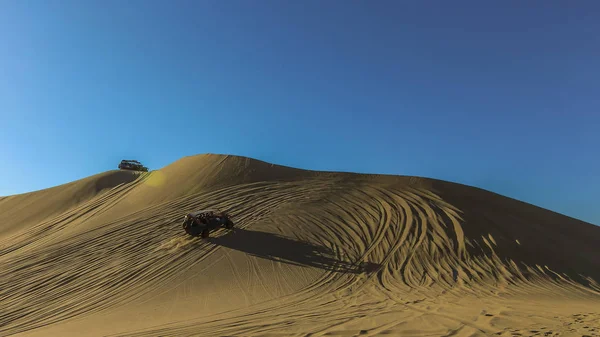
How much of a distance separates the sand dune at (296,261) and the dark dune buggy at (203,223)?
361 millimetres

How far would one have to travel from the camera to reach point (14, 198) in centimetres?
2497

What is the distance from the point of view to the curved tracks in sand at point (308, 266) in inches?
307

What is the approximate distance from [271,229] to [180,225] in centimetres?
403

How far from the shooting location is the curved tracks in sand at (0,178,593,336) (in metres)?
7.81

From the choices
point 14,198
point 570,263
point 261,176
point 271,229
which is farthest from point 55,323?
point 14,198

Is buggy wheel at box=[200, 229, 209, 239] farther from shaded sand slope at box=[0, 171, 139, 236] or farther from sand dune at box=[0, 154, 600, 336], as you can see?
shaded sand slope at box=[0, 171, 139, 236]

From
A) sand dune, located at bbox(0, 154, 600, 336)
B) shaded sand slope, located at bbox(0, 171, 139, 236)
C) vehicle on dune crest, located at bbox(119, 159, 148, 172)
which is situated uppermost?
vehicle on dune crest, located at bbox(119, 159, 148, 172)

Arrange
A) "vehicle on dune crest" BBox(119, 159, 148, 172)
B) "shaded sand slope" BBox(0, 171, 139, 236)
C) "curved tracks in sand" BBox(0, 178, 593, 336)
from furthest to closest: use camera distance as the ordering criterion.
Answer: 1. "vehicle on dune crest" BBox(119, 159, 148, 172)
2. "shaded sand slope" BBox(0, 171, 139, 236)
3. "curved tracks in sand" BBox(0, 178, 593, 336)

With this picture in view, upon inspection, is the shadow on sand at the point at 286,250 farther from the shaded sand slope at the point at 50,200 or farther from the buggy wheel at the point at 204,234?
the shaded sand slope at the point at 50,200

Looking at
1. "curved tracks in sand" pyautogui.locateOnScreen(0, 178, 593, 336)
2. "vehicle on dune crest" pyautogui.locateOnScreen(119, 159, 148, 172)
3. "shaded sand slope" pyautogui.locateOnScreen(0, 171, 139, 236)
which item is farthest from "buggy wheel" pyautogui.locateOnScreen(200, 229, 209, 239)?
"vehicle on dune crest" pyautogui.locateOnScreen(119, 159, 148, 172)

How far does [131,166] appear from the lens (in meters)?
29.8

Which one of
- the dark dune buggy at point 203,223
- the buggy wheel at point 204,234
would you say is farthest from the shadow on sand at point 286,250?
the dark dune buggy at point 203,223

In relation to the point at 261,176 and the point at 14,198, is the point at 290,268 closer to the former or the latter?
the point at 261,176

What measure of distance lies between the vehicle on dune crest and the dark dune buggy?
18994 millimetres
